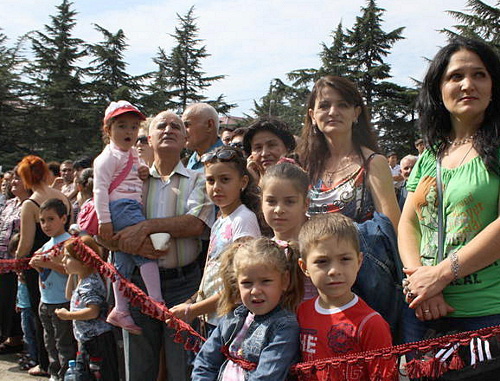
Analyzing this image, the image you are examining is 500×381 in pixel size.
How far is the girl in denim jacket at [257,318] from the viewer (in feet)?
7.03

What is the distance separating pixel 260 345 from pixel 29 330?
16.3ft

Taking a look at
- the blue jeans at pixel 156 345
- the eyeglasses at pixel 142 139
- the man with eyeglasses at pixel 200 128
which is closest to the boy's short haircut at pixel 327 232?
the blue jeans at pixel 156 345

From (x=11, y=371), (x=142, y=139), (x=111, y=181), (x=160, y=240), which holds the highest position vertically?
(x=142, y=139)

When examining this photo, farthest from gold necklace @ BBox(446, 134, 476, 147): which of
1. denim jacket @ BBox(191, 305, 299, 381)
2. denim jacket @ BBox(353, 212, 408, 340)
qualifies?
denim jacket @ BBox(191, 305, 299, 381)

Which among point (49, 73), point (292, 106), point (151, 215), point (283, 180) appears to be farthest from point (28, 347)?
point (292, 106)

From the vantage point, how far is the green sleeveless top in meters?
2.03

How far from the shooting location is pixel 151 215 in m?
3.64

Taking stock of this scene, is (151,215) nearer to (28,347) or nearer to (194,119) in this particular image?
(194,119)

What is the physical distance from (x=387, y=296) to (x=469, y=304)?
0.40 metres

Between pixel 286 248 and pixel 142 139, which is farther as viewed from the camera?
pixel 142 139

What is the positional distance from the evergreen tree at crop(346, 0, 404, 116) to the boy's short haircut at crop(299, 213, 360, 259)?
2727cm

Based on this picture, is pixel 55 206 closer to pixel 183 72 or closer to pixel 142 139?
pixel 142 139

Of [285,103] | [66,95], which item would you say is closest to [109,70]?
[66,95]

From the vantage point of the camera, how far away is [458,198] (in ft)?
6.86
